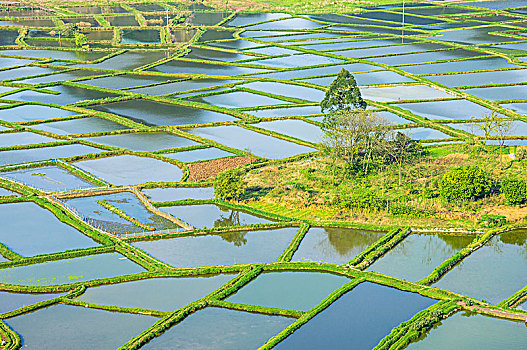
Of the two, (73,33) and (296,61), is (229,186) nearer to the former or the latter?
(296,61)

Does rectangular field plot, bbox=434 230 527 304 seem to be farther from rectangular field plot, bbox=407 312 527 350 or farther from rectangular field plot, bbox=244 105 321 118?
rectangular field plot, bbox=244 105 321 118

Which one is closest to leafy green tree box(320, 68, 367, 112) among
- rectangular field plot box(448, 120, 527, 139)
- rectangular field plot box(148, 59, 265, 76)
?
rectangular field plot box(448, 120, 527, 139)

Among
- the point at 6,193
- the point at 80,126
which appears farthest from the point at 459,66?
the point at 6,193

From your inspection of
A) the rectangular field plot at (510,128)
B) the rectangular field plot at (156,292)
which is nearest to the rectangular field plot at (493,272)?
the rectangular field plot at (156,292)

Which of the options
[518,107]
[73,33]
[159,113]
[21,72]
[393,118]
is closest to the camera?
[393,118]

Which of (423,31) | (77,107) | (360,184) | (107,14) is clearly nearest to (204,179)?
(360,184)
